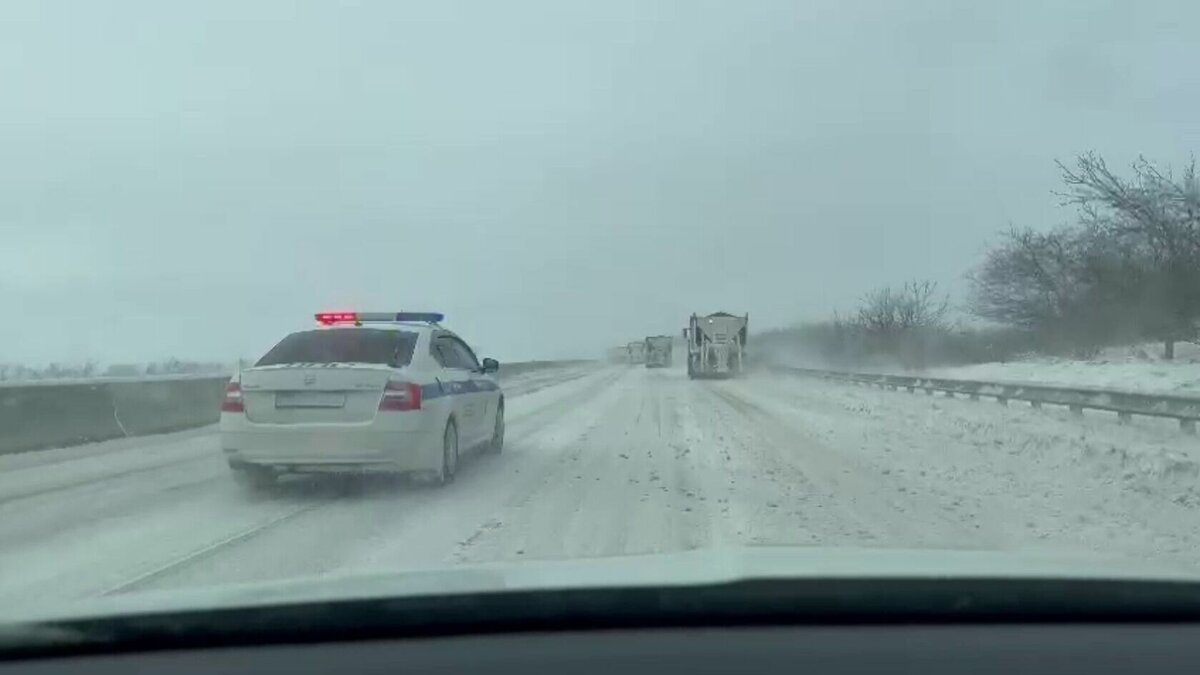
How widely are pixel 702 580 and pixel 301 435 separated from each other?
769cm

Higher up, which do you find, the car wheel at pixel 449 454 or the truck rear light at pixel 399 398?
the truck rear light at pixel 399 398

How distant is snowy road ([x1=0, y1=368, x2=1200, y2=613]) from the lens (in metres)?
7.94

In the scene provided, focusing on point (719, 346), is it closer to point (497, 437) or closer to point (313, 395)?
point (497, 437)

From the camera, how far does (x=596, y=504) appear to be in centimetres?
1049

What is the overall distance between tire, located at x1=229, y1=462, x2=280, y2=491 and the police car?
0.02m

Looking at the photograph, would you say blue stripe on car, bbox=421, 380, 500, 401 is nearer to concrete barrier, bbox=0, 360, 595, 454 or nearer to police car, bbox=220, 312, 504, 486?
police car, bbox=220, 312, 504, 486

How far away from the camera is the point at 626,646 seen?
3184 millimetres

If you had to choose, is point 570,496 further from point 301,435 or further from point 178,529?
point 178,529

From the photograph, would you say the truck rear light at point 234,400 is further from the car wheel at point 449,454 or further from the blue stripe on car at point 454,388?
the car wheel at point 449,454

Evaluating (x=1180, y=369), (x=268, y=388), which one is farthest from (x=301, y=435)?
(x=1180, y=369)

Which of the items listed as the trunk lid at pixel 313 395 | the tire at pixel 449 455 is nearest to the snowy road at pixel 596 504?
the tire at pixel 449 455

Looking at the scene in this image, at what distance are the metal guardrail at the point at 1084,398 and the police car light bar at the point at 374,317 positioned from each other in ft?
33.6

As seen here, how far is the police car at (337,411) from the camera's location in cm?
1070

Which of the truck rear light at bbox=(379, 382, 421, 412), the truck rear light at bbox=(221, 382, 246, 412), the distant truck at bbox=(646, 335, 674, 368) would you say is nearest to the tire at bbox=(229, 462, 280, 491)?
the truck rear light at bbox=(221, 382, 246, 412)
